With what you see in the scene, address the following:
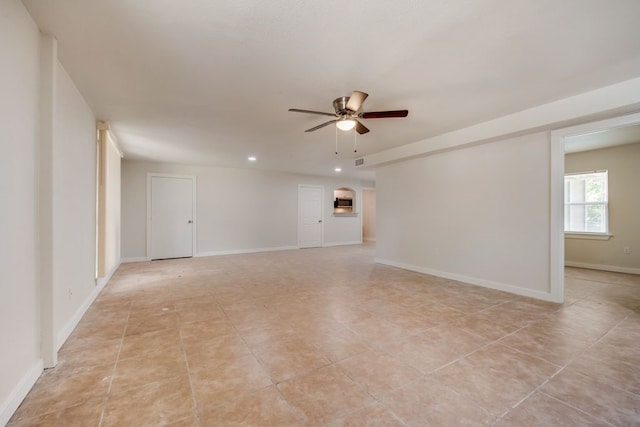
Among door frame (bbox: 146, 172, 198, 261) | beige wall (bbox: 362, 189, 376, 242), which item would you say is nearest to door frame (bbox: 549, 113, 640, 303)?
door frame (bbox: 146, 172, 198, 261)

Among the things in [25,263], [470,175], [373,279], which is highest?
[470,175]

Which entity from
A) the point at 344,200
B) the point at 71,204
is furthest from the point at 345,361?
the point at 344,200

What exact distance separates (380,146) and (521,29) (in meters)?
3.24

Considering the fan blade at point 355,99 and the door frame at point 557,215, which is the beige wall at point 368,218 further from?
the fan blade at point 355,99

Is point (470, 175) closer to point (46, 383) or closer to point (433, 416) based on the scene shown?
point (433, 416)

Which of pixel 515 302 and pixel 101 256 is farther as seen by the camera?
pixel 101 256

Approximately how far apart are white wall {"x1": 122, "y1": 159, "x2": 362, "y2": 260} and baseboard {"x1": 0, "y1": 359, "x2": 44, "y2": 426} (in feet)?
16.3

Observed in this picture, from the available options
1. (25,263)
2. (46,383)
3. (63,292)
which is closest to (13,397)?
(46,383)

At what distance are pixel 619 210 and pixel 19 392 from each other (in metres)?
8.28

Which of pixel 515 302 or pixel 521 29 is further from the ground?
pixel 521 29

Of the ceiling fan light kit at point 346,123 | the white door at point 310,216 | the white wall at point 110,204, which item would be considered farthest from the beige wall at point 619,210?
the white wall at point 110,204

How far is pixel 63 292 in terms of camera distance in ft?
7.63

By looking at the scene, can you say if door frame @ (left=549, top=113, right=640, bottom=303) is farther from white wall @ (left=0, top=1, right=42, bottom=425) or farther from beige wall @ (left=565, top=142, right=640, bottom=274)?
white wall @ (left=0, top=1, right=42, bottom=425)

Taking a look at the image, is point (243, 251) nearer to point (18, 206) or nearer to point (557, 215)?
point (18, 206)
